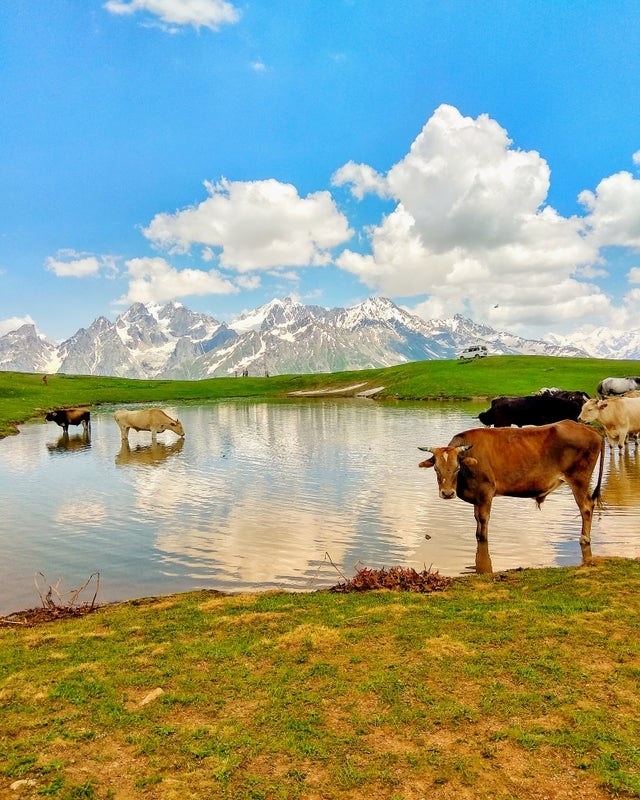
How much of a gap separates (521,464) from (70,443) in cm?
3455

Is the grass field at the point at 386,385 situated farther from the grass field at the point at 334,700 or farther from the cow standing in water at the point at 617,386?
the grass field at the point at 334,700

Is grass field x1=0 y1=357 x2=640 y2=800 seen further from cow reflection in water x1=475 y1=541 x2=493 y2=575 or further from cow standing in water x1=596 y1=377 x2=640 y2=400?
cow standing in water x1=596 y1=377 x2=640 y2=400

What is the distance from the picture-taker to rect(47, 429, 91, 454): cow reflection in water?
36.1m

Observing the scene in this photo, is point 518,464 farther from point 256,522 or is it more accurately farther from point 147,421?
point 147,421

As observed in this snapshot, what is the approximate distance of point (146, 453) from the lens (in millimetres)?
34094

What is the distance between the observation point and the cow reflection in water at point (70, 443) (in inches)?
1420

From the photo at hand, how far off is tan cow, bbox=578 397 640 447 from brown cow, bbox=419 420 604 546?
17.3m

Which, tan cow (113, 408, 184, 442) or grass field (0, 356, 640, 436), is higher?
grass field (0, 356, 640, 436)

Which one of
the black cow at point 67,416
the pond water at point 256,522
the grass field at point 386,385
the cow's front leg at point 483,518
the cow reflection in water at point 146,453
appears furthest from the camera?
the grass field at point 386,385

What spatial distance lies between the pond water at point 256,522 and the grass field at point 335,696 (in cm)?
242

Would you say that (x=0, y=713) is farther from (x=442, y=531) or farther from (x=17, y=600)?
(x=442, y=531)

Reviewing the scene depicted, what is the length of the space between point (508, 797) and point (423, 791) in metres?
0.80

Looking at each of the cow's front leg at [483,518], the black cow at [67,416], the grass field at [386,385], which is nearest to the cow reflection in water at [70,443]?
the black cow at [67,416]

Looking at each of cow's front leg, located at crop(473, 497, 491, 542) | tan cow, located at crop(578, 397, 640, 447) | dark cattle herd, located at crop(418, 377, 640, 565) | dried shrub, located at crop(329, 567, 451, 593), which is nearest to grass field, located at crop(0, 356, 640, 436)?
tan cow, located at crop(578, 397, 640, 447)
